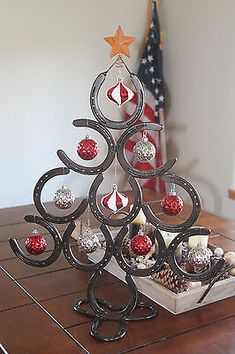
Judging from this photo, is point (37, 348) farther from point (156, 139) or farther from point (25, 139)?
point (156, 139)

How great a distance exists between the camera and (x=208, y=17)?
121 inches

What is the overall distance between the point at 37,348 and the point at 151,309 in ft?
1.15

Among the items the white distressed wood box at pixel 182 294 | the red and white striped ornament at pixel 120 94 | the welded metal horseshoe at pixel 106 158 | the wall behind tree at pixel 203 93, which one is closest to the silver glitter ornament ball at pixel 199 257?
the white distressed wood box at pixel 182 294

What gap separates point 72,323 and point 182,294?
31 cm

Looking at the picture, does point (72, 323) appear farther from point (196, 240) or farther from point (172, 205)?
point (196, 240)

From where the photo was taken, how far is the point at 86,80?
331 cm

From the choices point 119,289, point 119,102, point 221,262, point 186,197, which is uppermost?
point 119,102

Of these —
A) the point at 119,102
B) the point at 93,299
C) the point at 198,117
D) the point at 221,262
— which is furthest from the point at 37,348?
the point at 198,117

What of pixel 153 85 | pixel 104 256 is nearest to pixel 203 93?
pixel 153 85

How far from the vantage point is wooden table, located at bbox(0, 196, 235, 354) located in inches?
45.2

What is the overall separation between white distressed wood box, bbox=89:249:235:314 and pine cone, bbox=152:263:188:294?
3 cm

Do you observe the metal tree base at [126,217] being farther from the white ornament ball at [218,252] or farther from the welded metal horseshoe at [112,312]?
the white ornament ball at [218,252]

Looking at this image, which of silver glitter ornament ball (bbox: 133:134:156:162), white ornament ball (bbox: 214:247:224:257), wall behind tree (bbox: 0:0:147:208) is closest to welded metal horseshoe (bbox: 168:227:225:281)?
silver glitter ornament ball (bbox: 133:134:156:162)

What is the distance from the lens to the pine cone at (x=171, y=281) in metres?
1.38
